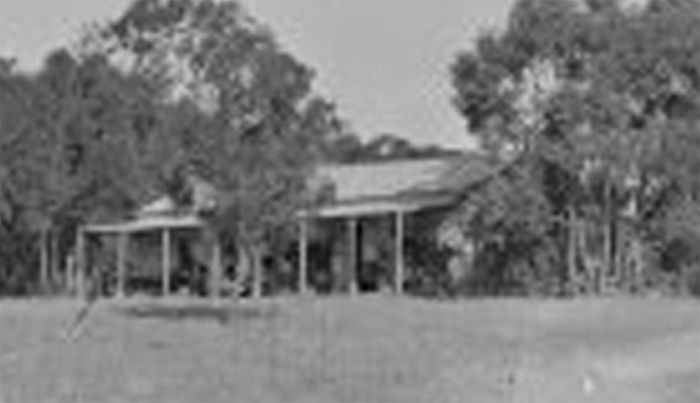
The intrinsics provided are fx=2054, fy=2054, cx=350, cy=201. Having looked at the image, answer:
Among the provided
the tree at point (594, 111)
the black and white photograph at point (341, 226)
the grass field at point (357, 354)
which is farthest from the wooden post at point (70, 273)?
the grass field at point (357, 354)

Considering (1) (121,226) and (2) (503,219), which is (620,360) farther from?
(1) (121,226)

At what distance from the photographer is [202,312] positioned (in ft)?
121

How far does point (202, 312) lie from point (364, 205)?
16421mm

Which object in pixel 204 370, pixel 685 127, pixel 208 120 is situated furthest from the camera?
pixel 685 127

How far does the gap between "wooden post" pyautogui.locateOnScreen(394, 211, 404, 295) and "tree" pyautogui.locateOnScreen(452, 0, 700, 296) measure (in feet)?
14.2

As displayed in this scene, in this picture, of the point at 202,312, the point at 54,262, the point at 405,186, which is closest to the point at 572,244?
the point at 405,186

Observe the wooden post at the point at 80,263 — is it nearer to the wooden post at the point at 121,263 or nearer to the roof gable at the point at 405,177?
the wooden post at the point at 121,263

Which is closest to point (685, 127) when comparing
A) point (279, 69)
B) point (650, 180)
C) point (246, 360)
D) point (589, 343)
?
point (650, 180)

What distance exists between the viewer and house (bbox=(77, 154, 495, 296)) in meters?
50.8

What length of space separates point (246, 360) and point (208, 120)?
47.5 feet

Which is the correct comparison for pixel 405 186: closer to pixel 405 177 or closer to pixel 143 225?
pixel 405 177

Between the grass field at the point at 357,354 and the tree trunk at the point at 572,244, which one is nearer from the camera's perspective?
the grass field at the point at 357,354

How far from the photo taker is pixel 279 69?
1901 inches

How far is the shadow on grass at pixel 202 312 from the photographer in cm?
3459
